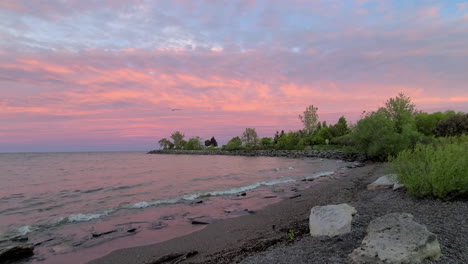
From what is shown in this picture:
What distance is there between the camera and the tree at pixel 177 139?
15025 cm

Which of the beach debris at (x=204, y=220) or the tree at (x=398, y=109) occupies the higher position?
the tree at (x=398, y=109)

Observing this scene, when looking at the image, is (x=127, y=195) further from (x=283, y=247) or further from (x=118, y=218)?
(x=283, y=247)

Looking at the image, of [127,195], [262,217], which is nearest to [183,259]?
[262,217]

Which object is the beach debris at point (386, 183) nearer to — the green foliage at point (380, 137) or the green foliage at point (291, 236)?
the green foliage at point (291, 236)

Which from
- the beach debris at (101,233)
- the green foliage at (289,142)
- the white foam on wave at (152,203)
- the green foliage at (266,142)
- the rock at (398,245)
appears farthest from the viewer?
the green foliage at (266,142)

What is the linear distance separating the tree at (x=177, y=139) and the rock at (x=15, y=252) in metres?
143

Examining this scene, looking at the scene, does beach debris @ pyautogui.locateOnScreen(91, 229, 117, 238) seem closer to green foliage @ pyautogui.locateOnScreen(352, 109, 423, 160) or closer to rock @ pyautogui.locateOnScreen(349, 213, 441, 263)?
rock @ pyautogui.locateOnScreen(349, 213, 441, 263)

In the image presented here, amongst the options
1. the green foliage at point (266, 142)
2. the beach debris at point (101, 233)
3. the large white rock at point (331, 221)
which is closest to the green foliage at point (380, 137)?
the large white rock at point (331, 221)

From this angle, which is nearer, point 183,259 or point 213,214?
point 183,259

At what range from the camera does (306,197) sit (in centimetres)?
1501

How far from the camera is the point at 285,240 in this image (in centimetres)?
726

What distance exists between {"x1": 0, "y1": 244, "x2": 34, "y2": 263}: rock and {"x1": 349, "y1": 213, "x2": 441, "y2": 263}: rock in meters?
9.01

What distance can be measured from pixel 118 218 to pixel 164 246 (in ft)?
15.7

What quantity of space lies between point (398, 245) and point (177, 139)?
5951 inches
